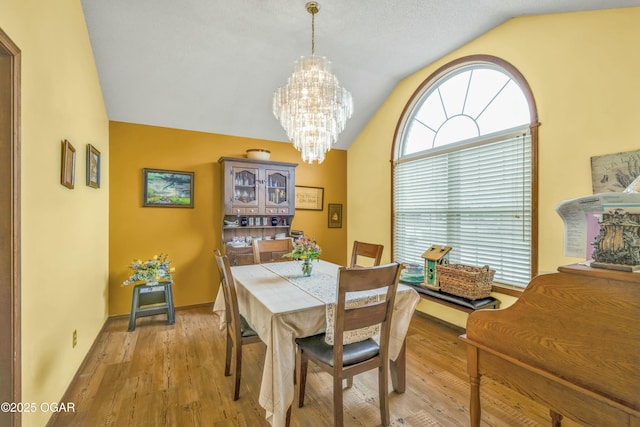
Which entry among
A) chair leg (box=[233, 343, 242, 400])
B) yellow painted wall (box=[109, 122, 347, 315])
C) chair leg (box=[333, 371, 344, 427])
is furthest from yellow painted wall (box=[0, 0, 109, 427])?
chair leg (box=[333, 371, 344, 427])

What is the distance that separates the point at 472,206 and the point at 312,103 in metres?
2.00

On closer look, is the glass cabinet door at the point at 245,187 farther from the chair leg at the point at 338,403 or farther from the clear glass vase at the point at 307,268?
the chair leg at the point at 338,403

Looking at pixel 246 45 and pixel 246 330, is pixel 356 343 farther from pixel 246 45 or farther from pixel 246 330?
pixel 246 45

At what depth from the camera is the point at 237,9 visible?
→ 8.23ft

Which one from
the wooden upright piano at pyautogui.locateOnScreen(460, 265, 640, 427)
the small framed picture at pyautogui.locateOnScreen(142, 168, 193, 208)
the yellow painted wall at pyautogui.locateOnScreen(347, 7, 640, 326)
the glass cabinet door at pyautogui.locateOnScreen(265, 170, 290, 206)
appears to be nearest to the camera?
the wooden upright piano at pyautogui.locateOnScreen(460, 265, 640, 427)

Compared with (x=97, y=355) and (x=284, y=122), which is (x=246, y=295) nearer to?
(x=284, y=122)

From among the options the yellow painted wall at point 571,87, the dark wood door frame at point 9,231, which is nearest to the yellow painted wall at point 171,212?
the dark wood door frame at point 9,231

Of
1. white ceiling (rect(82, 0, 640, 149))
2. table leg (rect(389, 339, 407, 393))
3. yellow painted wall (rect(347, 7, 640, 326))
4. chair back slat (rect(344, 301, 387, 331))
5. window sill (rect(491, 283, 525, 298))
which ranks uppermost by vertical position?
white ceiling (rect(82, 0, 640, 149))

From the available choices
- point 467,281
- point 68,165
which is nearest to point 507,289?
point 467,281

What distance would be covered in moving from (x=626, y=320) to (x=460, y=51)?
3.11 metres

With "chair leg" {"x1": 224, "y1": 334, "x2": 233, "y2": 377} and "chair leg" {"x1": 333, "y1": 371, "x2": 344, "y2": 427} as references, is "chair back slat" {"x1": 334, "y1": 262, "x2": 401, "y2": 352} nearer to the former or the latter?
"chair leg" {"x1": 333, "y1": 371, "x2": 344, "y2": 427}

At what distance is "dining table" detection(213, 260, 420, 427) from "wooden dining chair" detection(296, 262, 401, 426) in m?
0.16

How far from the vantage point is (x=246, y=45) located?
9.84 feet

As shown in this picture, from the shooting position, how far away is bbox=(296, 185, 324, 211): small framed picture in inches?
183
